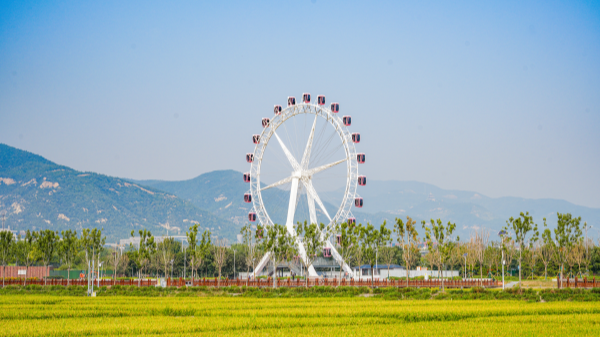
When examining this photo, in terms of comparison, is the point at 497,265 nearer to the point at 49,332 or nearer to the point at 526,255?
the point at 526,255

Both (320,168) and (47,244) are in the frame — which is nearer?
(47,244)

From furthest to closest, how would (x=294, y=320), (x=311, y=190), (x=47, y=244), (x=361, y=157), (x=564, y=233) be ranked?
(x=311, y=190)
(x=47, y=244)
(x=361, y=157)
(x=564, y=233)
(x=294, y=320)

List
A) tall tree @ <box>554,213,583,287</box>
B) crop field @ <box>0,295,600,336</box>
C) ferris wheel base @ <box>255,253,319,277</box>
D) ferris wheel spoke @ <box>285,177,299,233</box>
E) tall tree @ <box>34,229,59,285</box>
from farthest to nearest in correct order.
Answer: ferris wheel base @ <box>255,253,319,277</box> < ferris wheel spoke @ <box>285,177,299,233</box> < tall tree @ <box>34,229,59,285</box> < tall tree @ <box>554,213,583,287</box> < crop field @ <box>0,295,600,336</box>

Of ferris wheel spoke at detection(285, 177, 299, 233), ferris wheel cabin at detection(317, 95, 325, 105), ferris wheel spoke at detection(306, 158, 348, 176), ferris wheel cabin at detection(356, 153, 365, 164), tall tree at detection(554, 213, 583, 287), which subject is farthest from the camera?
ferris wheel spoke at detection(285, 177, 299, 233)

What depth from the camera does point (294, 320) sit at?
2919 centimetres

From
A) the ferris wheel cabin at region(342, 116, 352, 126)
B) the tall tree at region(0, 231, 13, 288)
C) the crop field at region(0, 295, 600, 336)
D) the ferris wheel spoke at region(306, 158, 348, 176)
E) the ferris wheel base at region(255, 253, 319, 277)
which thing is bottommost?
the ferris wheel base at region(255, 253, 319, 277)

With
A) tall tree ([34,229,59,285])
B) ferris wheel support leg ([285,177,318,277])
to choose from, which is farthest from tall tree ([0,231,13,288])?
ferris wheel support leg ([285,177,318,277])

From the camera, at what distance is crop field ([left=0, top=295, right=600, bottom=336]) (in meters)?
24.5

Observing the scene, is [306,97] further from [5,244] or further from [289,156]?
[5,244]

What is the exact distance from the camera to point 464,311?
105 feet

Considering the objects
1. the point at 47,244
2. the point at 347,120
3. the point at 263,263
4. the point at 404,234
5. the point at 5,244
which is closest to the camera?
the point at 404,234

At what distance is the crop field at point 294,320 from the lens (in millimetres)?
24531

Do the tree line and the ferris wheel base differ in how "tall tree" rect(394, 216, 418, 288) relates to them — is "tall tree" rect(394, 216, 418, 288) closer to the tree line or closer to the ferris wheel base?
the tree line

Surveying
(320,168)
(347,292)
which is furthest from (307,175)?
(347,292)
